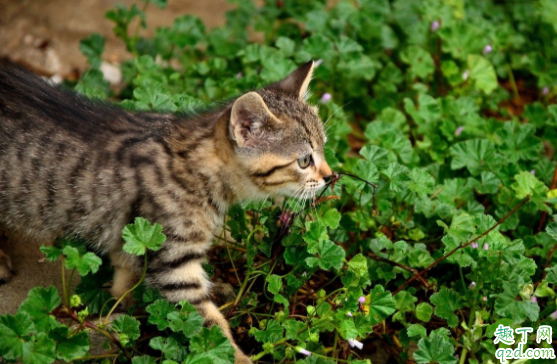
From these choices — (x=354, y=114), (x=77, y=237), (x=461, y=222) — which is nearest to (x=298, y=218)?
(x=461, y=222)

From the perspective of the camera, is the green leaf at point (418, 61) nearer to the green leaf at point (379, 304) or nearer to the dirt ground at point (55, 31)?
the dirt ground at point (55, 31)

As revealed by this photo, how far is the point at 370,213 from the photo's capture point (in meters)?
4.63

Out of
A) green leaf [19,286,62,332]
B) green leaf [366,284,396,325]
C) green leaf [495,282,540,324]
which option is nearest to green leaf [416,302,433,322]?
green leaf [366,284,396,325]

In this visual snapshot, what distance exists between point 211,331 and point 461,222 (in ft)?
5.51

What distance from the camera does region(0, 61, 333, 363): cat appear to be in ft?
12.7

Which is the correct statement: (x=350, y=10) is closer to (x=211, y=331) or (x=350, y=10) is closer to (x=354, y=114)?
(x=354, y=114)

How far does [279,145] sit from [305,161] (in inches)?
8.0

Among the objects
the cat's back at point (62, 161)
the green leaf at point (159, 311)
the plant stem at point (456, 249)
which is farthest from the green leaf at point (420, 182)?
the green leaf at point (159, 311)

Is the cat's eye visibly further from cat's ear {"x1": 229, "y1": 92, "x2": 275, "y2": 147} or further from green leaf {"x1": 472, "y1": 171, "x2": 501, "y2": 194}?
green leaf {"x1": 472, "y1": 171, "x2": 501, "y2": 194}

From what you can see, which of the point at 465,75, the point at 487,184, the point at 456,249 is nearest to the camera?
the point at 456,249

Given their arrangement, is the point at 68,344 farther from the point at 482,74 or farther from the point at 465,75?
the point at 482,74

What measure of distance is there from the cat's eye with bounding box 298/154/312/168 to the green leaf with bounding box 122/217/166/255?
0.95m

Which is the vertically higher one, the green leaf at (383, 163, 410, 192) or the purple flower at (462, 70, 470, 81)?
the purple flower at (462, 70, 470, 81)

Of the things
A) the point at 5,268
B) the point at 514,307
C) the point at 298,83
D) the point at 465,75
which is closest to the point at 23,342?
the point at 5,268
